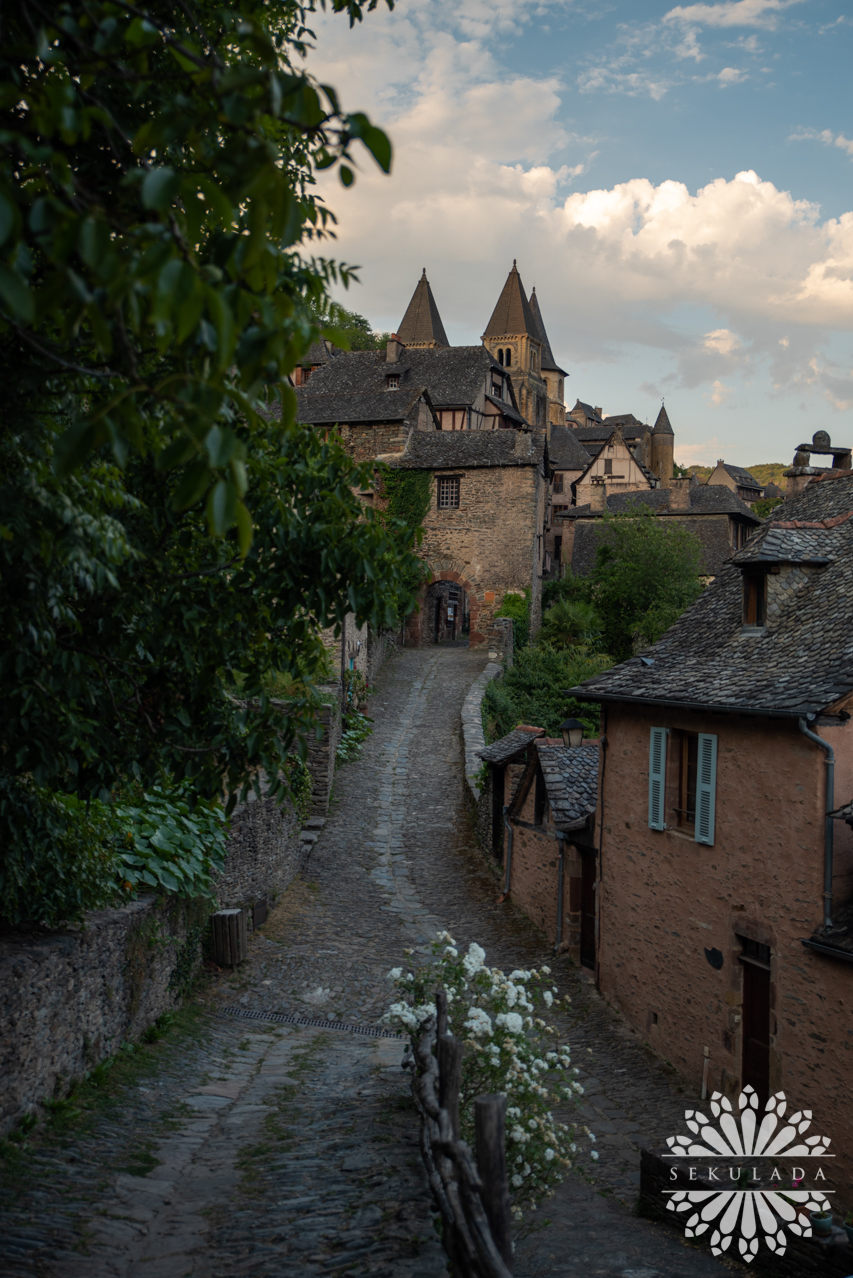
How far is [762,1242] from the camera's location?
286 inches

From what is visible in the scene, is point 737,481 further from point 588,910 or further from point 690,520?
point 588,910

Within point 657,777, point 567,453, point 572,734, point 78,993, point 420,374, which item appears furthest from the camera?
point 567,453

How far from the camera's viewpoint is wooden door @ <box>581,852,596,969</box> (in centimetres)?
1475

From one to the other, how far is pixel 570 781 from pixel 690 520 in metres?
35.4

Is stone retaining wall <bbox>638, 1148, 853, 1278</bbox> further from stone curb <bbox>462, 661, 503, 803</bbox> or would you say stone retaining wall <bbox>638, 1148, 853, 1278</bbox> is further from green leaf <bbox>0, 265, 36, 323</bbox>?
stone curb <bbox>462, 661, 503, 803</bbox>

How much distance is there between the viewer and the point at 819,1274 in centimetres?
668

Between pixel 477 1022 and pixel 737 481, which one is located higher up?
pixel 737 481

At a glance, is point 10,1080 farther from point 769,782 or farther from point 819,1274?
point 769,782

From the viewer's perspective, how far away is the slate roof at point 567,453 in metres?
69.2

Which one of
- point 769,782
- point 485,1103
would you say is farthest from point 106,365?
point 769,782

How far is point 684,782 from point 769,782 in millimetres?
2117

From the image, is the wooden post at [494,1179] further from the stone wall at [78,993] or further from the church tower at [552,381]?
the church tower at [552,381]

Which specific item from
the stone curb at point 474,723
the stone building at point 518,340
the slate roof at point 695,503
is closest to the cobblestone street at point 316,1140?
the stone curb at point 474,723

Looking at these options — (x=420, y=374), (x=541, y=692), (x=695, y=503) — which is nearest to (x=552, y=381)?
(x=695, y=503)
